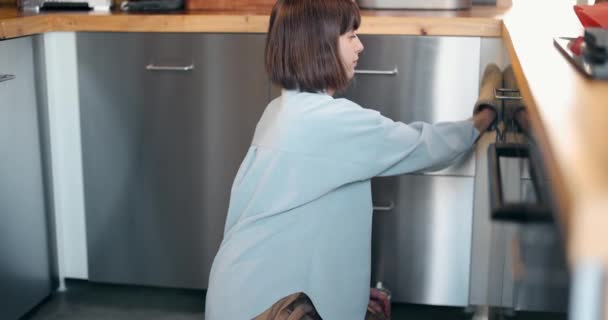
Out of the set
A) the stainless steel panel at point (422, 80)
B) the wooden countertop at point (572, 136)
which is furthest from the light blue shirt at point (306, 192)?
the stainless steel panel at point (422, 80)

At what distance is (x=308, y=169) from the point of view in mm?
1579

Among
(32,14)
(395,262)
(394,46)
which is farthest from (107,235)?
Result: (394,46)

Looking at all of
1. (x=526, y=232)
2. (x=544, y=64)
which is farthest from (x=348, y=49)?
(x=526, y=232)

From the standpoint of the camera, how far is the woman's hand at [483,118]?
1707mm

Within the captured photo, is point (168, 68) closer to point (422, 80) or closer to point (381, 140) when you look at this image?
point (422, 80)

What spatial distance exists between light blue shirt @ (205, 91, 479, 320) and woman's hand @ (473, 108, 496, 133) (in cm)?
3

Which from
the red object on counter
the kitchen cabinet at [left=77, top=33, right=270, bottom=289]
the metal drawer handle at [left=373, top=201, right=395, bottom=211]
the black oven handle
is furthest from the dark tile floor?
the black oven handle

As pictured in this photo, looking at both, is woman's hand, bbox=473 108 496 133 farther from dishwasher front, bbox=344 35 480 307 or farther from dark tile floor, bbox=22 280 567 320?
dark tile floor, bbox=22 280 567 320

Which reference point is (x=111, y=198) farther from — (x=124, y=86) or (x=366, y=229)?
(x=366, y=229)

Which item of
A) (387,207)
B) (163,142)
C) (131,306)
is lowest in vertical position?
(131,306)

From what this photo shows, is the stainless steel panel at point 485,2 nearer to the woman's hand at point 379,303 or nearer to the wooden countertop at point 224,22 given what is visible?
the wooden countertop at point 224,22

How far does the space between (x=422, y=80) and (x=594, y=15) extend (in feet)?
2.36

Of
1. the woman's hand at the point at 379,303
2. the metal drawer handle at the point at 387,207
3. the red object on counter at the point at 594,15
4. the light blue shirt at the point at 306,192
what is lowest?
the woman's hand at the point at 379,303

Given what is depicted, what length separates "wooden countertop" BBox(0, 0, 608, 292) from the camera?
0.52 meters
